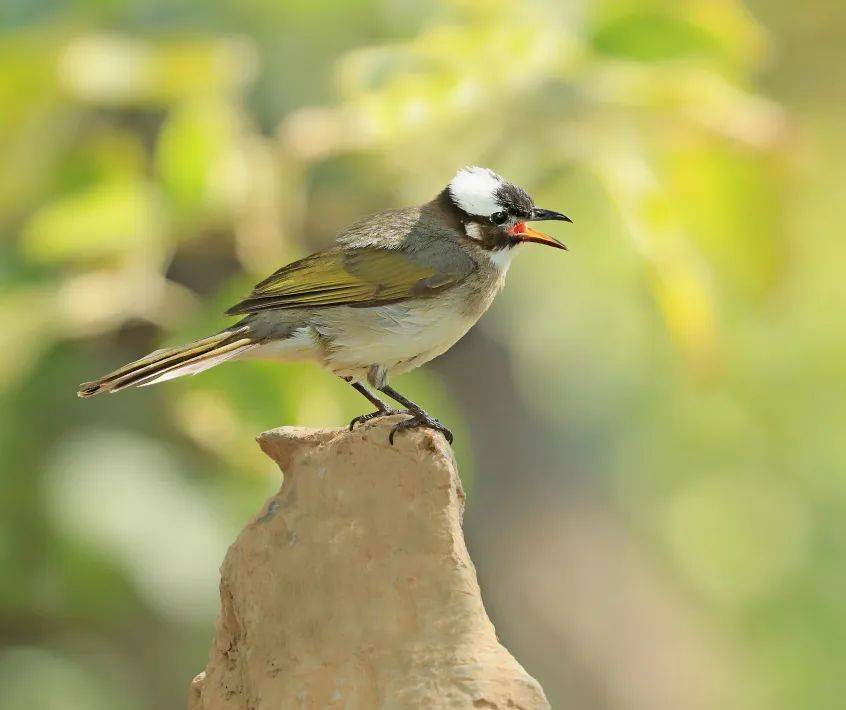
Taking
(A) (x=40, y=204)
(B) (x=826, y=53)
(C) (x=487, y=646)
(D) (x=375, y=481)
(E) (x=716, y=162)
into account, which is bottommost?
(C) (x=487, y=646)

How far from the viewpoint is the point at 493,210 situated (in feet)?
16.0

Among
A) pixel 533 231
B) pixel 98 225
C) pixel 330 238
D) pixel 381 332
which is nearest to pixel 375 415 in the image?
pixel 381 332

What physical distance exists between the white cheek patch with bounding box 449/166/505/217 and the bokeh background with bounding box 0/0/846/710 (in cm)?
33

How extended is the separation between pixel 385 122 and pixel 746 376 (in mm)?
5094

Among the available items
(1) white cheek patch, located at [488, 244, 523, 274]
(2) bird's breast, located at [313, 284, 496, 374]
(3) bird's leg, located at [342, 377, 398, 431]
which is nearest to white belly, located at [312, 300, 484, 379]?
(2) bird's breast, located at [313, 284, 496, 374]

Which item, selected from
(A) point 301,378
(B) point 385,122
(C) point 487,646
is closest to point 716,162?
(B) point 385,122

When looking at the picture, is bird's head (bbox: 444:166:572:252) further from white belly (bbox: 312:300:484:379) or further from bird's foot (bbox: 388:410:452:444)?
bird's foot (bbox: 388:410:452:444)

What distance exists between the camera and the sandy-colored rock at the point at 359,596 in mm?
3090

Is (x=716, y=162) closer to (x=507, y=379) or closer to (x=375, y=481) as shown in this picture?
(x=375, y=481)

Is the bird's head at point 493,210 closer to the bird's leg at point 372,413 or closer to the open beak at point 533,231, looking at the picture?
the open beak at point 533,231

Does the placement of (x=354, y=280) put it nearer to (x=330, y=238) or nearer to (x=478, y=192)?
(x=478, y=192)

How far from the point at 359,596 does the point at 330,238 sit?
2813 mm

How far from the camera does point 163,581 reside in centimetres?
618

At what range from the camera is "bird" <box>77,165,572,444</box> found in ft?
14.7
